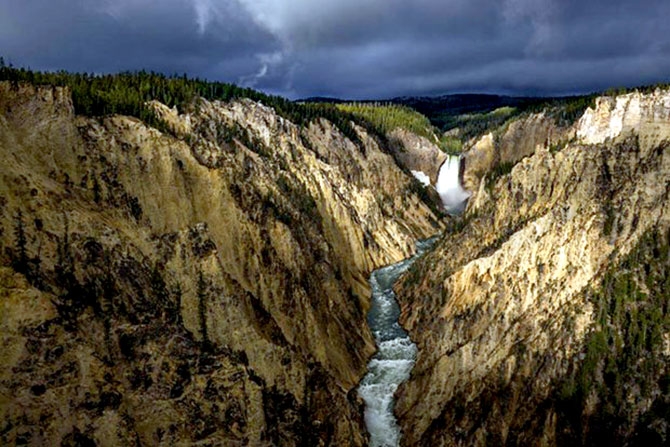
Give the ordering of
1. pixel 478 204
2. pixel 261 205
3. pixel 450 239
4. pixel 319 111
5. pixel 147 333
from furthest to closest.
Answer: pixel 319 111 → pixel 478 204 → pixel 450 239 → pixel 261 205 → pixel 147 333

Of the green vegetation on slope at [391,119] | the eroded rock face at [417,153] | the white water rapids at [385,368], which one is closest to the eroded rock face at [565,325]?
the white water rapids at [385,368]

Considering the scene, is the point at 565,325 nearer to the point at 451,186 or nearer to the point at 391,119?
the point at 451,186

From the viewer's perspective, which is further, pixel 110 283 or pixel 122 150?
pixel 122 150

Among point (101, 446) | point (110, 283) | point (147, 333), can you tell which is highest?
point (110, 283)

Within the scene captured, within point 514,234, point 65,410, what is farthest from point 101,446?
point 514,234

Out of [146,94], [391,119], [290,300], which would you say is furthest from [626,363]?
[391,119]

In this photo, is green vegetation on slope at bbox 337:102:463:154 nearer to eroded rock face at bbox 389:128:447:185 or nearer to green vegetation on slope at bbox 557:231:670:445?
eroded rock face at bbox 389:128:447:185

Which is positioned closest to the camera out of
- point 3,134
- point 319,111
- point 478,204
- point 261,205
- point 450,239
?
point 3,134

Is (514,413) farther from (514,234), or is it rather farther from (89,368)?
(89,368)

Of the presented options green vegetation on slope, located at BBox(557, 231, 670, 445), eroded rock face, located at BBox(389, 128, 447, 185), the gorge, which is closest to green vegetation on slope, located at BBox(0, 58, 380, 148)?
the gorge
